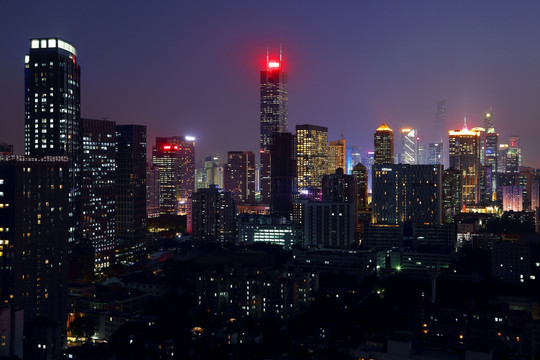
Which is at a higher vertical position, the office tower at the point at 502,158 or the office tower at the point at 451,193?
the office tower at the point at 502,158

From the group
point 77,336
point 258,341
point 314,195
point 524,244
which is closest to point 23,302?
point 77,336

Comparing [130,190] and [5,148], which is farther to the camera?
[130,190]

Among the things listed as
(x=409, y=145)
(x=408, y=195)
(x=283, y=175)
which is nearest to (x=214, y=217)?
(x=408, y=195)

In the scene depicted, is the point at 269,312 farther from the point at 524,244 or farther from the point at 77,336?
the point at 524,244

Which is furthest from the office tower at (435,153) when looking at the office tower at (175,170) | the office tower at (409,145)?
the office tower at (175,170)

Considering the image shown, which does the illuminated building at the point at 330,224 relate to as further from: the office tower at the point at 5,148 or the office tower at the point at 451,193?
the office tower at the point at 5,148

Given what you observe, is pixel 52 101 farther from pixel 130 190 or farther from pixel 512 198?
pixel 512 198
